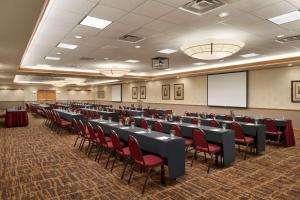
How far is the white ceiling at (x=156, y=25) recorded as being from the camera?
384 cm

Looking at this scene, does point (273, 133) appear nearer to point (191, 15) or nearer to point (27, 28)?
point (191, 15)

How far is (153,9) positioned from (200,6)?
0.89 meters

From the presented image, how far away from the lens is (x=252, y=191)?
355cm

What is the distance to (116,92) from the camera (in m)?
23.2

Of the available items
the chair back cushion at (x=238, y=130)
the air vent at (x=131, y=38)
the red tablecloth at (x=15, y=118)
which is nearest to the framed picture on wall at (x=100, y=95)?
the red tablecloth at (x=15, y=118)

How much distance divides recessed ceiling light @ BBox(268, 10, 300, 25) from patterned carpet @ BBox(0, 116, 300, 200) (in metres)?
3.35

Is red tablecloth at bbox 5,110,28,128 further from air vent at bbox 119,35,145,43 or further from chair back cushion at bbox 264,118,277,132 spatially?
chair back cushion at bbox 264,118,277,132

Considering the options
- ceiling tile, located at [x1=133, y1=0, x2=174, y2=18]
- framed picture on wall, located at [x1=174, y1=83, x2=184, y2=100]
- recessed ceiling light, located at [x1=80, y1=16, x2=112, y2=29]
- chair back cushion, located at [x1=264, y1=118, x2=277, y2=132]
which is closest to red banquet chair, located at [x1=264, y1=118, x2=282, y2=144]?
chair back cushion, located at [x1=264, y1=118, x2=277, y2=132]

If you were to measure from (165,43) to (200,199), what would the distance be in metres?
4.72

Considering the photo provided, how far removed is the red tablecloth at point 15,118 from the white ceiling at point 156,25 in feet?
18.3

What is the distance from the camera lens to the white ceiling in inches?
151

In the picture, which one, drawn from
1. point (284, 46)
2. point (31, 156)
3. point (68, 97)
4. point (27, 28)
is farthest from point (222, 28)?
point (68, 97)

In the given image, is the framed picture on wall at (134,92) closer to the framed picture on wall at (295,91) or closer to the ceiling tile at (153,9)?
the framed picture on wall at (295,91)

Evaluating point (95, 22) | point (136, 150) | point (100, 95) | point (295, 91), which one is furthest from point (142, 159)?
point (100, 95)
